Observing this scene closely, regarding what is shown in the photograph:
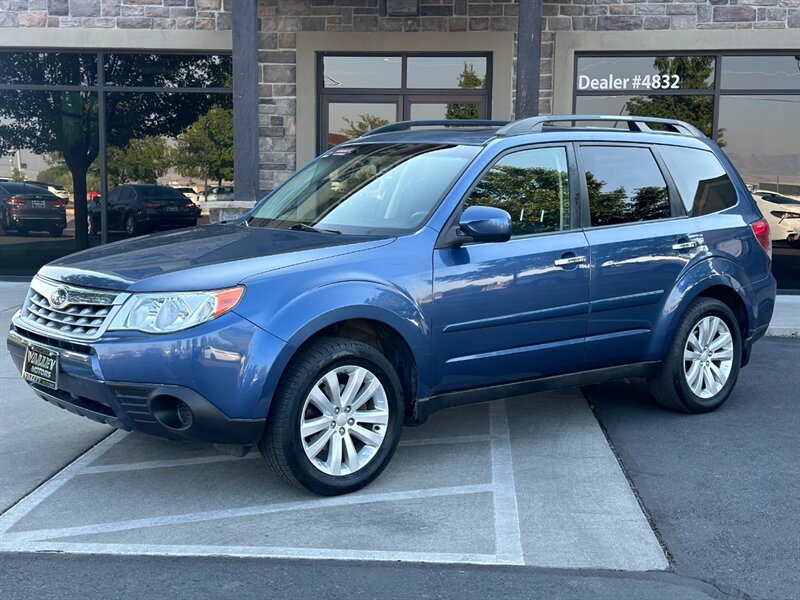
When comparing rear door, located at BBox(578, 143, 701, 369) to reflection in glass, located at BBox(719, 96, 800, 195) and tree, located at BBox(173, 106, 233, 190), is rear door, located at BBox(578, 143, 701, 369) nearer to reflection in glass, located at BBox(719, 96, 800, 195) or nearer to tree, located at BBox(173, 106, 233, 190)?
reflection in glass, located at BBox(719, 96, 800, 195)

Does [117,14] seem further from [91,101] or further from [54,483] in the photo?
[54,483]

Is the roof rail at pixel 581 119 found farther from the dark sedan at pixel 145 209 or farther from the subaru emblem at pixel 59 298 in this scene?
the dark sedan at pixel 145 209

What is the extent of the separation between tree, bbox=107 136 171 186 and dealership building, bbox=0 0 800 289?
146 mm

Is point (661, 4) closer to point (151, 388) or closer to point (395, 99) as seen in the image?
point (395, 99)

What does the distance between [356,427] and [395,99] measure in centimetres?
799

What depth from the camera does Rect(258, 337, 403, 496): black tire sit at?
452 centimetres

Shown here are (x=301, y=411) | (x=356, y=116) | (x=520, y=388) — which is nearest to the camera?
(x=301, y=411)

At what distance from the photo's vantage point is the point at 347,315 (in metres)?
4.68

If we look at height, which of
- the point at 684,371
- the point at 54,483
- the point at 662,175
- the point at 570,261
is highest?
the point at 662,175

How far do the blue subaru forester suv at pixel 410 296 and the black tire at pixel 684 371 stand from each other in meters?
0.01

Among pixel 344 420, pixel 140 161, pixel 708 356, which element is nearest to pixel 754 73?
pixel 708 356

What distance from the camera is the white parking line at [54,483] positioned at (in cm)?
451

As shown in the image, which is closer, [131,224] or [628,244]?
[628,244]

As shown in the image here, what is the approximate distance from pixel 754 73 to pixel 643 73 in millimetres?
1306
